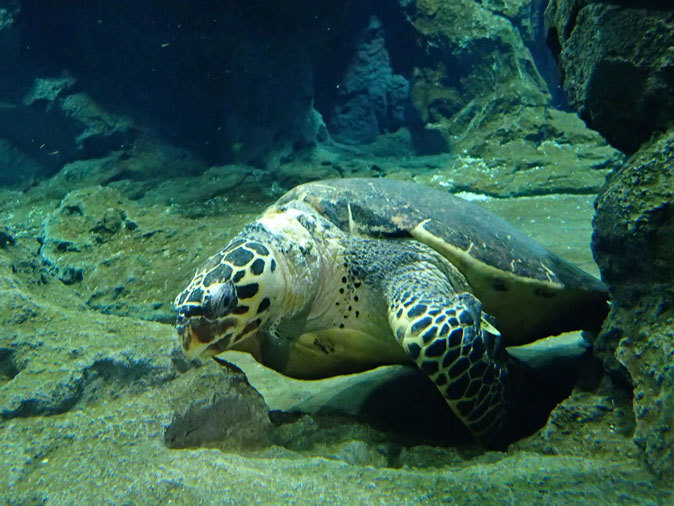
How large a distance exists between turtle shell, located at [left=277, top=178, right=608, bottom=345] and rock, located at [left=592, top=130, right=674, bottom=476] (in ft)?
2.23

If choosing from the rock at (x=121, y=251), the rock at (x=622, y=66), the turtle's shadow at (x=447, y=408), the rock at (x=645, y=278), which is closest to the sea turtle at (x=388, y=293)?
the turtle's shadow at (x=447, y=408)

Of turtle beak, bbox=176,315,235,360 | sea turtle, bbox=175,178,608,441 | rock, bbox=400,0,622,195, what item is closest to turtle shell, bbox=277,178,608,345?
sea turtle, bbox=175,178,608,441

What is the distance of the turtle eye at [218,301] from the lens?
6.48 feet

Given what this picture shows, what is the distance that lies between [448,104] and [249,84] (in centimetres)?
508

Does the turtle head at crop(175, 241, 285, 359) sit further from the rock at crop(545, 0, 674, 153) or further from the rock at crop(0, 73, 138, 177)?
the rock at crop(0, 73, 138, 177)

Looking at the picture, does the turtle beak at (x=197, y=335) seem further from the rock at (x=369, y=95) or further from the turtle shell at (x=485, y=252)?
the rock at (x=369, y=95)

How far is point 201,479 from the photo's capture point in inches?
48.0

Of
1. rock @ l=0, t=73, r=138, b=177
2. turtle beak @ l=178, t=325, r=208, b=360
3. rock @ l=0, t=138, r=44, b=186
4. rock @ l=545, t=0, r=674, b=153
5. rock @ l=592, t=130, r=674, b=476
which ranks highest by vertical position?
rock @ l=545, t=0, r=674, b=153

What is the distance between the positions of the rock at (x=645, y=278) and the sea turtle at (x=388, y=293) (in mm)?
565

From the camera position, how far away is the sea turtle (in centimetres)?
200

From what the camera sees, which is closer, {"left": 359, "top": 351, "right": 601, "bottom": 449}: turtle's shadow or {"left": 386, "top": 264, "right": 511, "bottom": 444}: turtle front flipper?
{"left": 386, "top": 264, "right": 511, "bottom": 444}: turtle front flipper

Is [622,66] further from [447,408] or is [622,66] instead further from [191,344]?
[191,344]

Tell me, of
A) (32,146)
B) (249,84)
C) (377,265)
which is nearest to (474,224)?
(377,265)

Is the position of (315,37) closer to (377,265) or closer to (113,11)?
(113,11)
